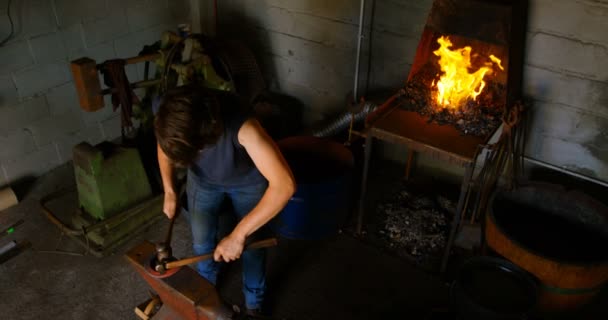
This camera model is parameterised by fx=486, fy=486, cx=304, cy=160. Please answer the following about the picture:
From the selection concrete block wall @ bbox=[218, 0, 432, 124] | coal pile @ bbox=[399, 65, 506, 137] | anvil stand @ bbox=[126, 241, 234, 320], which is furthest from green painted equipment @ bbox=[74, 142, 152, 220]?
coal pile @ bbox=[399, 65, 506, 137]

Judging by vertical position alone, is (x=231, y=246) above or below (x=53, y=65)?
below

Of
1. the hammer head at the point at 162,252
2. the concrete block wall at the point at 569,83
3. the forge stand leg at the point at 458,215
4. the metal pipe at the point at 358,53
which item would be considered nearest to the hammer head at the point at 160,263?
the hammer head at the point at 162,252

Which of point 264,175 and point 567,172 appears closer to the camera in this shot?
point 264,175

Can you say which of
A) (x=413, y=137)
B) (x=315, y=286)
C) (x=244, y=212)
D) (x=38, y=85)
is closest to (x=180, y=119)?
(x=244, y=212)

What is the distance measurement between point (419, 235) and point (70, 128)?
2818mm

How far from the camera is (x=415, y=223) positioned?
3.43 m

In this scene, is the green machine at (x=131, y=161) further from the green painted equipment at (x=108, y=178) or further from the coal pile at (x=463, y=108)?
the coal pile at (x=463, y=108)

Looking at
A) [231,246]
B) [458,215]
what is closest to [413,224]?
[458,215]

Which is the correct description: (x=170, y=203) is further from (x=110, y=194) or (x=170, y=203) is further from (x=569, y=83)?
(x=569, y=83)

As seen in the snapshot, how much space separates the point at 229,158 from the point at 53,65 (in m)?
2.29

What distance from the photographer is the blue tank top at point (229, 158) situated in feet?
6.29

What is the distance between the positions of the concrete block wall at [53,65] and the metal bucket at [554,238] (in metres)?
3.07

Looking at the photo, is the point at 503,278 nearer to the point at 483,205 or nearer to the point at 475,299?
the point at 475,299

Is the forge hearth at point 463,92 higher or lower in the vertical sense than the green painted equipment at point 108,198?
higher
